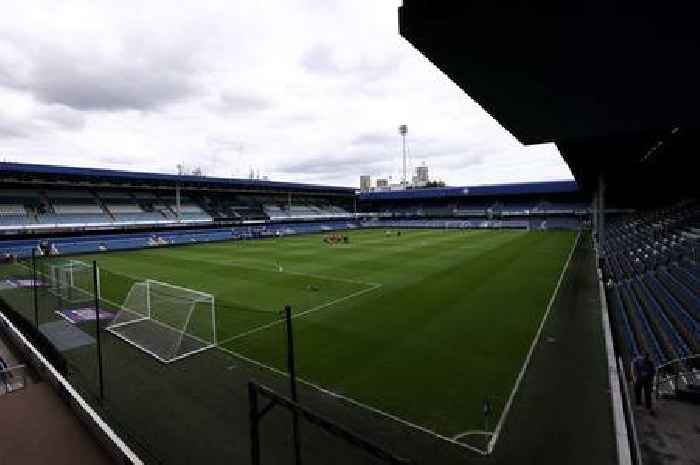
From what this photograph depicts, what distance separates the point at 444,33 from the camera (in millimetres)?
3467

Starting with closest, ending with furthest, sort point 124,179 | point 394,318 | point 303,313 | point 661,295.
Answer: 1. point 661,295
2. point 394,318
3. point 303,313
4. point 124,179

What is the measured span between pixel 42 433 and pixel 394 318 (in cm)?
1107

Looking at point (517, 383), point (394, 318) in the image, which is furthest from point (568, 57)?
point (394, 318)

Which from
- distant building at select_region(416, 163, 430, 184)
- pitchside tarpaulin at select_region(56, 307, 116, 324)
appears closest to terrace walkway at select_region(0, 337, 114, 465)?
pitchside tarpaulin at select_region(56, 307, 116, 324)

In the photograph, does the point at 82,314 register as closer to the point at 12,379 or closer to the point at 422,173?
the point at 12,379

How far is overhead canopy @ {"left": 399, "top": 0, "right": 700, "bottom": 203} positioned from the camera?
303 cm

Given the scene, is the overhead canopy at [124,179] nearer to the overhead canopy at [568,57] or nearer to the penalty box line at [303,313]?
the penalty box line at [303,313]

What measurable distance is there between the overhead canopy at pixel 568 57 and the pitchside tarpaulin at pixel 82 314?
57.5 feet

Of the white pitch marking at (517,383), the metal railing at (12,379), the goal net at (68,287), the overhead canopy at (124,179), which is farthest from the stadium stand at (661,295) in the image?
the overhead canopy at (124,179)

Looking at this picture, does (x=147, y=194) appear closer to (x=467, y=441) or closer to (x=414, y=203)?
(x=414, y=203)

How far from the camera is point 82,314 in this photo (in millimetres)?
16844

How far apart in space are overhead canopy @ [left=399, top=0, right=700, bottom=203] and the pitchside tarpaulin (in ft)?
57.5

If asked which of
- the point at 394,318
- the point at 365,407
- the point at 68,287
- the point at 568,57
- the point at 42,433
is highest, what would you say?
the point at 568,57

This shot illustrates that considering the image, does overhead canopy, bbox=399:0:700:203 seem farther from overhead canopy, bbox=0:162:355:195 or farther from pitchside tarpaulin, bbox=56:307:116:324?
overhead canopy, bbox=0:162:355:195
